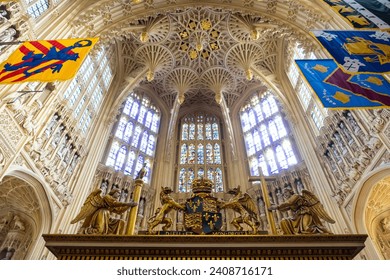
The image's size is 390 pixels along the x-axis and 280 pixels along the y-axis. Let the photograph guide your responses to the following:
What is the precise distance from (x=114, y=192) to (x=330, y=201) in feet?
39.0

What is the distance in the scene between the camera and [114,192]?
633cm

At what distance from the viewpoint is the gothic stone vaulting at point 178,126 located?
1098 centimetres

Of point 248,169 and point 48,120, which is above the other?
point 248,169

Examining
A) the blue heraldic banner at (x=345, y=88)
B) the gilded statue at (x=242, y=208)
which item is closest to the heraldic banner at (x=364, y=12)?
the blue heraldic banner at (x=345, y=88)

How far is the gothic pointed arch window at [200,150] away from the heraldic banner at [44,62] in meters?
13.9

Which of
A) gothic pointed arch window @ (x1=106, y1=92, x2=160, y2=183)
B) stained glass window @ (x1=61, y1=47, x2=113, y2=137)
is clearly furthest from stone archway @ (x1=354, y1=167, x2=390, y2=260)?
stained glass window @ (x1=61, y1=47, x2=113, y2=137)

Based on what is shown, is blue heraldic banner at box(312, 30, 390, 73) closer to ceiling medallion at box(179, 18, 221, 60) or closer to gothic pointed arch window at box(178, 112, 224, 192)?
gothic pointed arch window at box(178, 112, 224, 192)

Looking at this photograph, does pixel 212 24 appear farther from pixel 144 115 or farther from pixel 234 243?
pixel 234 243

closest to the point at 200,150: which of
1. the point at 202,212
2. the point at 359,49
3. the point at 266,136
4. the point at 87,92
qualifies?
the point at 266,136

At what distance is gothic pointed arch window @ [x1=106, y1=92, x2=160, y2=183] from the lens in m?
19.9

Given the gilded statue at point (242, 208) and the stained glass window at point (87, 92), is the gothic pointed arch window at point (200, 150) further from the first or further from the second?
the gilded statue at point (242, 208)

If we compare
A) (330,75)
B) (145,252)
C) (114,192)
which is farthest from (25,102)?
(330,75)

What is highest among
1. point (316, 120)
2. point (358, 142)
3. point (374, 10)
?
point (316, 120)
